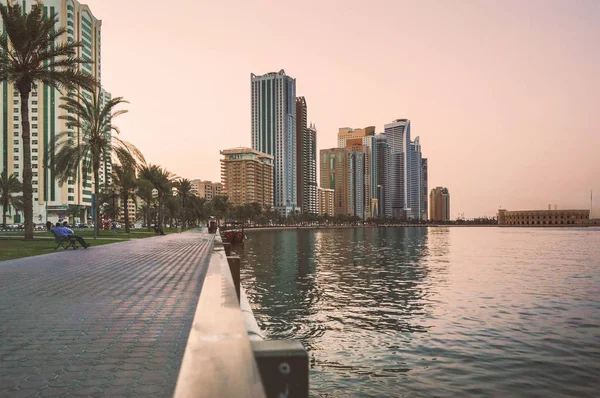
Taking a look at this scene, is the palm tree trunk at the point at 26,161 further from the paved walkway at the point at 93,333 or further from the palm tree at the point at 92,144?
the paved walkway at the point at 93,333

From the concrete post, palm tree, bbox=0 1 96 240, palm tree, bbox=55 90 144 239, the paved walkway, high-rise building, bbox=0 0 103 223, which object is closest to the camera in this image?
the paved walkway

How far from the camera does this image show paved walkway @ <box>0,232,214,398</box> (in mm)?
4414

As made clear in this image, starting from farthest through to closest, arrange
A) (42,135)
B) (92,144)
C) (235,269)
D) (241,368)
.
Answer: (42,135) → (92,144) → (235,269) → (241,368)

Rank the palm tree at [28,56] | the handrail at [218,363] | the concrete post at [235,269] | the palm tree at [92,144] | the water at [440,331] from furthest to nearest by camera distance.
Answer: the palm tree at [92,144] → the palm tree at [28,56] → the concrete post at [235,269] → the water at [440,331] → the handrail at [218,363]

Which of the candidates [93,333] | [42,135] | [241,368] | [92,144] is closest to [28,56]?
[92,144]

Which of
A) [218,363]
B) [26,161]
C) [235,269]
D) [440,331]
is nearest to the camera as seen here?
[218,363]

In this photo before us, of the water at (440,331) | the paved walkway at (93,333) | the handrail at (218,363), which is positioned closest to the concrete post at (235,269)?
the paved walkway at (93,333)

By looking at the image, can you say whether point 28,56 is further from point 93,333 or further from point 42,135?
point 42,135

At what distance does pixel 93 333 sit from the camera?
6375 millimetres

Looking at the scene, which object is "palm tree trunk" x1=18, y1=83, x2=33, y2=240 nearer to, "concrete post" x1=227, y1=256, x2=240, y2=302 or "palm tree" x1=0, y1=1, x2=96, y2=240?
"palm tree" x1=0, y1=1, x2=96, y2=240

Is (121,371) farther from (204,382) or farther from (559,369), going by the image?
(559,369)

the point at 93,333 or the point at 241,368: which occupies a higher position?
the point at 241,368

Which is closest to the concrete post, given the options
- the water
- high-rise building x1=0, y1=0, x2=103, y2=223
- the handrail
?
the water

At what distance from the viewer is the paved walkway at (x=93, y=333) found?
4.41 metres
